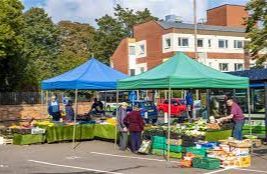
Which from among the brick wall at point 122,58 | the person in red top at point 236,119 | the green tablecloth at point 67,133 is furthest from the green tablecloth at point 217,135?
the brick wall at point 122,58

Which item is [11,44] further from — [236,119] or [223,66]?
[223,66]

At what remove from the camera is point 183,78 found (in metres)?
16.3

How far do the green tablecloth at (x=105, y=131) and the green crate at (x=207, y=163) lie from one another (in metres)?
7.31

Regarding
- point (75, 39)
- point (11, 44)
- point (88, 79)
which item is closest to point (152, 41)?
point (75, 39)

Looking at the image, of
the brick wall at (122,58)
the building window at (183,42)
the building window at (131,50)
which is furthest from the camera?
the brick wall at (122,58)

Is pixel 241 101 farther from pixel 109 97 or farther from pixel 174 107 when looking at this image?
pixel 109 97

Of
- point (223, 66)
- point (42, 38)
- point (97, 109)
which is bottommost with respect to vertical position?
point (97, 109)

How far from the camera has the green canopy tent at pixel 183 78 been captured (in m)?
16.3

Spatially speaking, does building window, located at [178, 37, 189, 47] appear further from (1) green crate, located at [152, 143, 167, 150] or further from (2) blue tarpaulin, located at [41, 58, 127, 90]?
(1) green crate, located at [152, 143, 167, 150]

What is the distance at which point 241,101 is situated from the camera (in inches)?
860

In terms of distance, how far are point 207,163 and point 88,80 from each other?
884cm

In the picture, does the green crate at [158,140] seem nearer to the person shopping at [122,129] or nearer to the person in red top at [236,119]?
the person shopping at [122,129]

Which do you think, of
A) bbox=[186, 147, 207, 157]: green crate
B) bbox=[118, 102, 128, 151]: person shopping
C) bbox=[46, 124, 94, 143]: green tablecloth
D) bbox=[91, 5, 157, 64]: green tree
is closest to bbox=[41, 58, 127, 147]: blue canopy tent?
bbox=[46, 124, 94, 143]: green tablecloth

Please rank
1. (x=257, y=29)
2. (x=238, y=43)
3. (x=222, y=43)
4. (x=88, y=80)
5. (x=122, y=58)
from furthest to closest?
1. (x=122, y=58)
2. (x=238, y=43)
3. (x=222, y=43)
4. (x=257, y=29)
5. (x=88, y=80)
